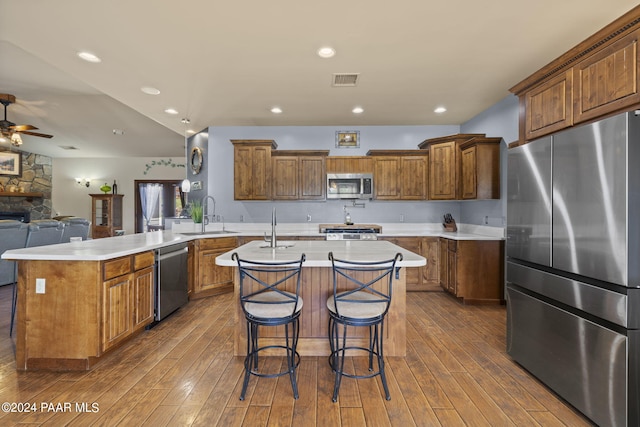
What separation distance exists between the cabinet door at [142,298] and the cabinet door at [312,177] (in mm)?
2648

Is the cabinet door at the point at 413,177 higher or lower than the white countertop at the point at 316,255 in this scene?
higher

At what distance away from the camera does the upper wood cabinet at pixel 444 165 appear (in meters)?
4.61

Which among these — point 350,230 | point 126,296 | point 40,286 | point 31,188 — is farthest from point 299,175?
point 31,188

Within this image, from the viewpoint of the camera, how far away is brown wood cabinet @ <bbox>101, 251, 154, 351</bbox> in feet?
7.95

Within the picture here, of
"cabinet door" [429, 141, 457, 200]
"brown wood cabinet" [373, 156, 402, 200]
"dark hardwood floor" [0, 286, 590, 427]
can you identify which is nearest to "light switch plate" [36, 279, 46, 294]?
"dark hardwood floor" [0, 286, 590, 427]

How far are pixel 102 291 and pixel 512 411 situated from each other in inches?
117

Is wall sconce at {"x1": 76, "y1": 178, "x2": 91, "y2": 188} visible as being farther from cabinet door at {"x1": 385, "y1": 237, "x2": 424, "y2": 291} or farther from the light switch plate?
cabinet door at {"x1": 385, "y1": 237, "x2": 424, "y2": 291}

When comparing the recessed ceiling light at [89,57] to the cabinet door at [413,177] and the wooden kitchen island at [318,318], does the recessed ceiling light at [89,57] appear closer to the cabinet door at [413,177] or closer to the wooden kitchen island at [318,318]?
the wooden kitchen island at [318,318]

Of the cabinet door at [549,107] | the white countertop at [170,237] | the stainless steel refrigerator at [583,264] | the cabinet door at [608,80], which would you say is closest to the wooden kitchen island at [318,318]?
the stainless steel refrigerator at [583,264]

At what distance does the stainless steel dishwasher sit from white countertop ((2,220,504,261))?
0.13 m

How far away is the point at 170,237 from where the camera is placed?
3771mm

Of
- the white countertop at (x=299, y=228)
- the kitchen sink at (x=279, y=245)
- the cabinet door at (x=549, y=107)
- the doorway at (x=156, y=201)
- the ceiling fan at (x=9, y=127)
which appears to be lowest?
the kitchen sink at (x=279, y=245)

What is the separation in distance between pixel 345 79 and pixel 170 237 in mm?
2821

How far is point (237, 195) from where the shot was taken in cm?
500
